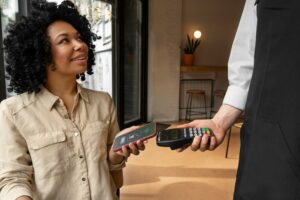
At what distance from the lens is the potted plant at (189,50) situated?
16.1 ft

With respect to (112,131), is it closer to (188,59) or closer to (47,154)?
(47,154)

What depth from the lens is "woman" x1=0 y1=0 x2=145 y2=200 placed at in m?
1.01

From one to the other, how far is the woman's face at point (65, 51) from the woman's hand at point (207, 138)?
0.54 m

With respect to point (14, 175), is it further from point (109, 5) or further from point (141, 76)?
point (141, 76)

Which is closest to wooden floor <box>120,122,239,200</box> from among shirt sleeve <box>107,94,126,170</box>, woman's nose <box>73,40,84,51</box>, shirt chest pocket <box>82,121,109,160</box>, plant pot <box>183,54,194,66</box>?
shirt sleeve <box>107,94,126,170</box>

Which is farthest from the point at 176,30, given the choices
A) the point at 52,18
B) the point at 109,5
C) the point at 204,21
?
the point at 52,18

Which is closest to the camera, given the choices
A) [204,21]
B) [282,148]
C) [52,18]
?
[282,148]

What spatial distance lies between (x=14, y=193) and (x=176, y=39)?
407cm

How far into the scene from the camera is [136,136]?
89 cm

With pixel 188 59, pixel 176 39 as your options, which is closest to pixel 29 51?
pixel 176 39

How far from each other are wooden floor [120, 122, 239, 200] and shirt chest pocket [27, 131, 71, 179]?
4.20 ft

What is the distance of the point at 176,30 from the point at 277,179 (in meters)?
4.26

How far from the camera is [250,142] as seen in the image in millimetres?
A: 675

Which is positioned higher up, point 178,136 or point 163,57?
point 163,57
